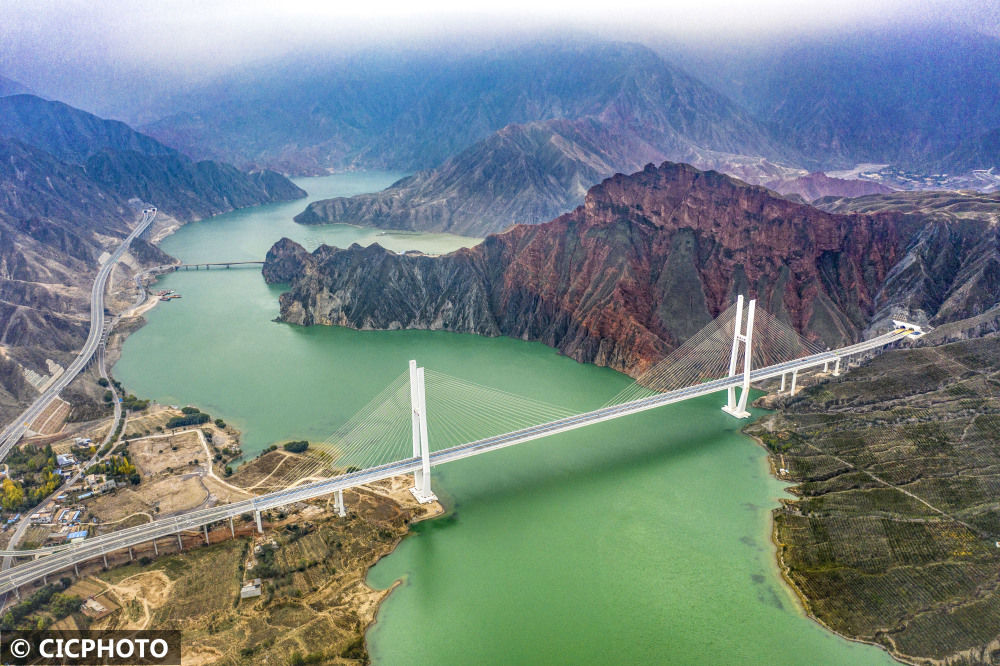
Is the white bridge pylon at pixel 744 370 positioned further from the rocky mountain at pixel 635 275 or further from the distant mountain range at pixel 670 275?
the rocky mountain at pixel 635 275

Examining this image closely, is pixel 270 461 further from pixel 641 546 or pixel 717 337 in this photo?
pixel 717 337

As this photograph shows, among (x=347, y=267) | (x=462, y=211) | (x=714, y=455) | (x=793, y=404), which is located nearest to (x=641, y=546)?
(x=714, y=455)

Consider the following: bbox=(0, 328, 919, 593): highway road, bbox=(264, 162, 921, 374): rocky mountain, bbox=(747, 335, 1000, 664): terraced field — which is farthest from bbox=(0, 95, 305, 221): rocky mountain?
bbox=(747, 335, 1000, 664): terraced field

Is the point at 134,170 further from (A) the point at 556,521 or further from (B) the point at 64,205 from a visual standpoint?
(A) the point at 556,521

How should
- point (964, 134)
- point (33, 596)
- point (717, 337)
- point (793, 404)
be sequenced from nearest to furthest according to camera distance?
point (33, 596), point (793, 404), point (717, 337), point (964, 134)

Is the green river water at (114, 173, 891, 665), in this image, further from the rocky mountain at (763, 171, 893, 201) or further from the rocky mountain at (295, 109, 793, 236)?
the rocky mountain at (763, 171, 893, 201)

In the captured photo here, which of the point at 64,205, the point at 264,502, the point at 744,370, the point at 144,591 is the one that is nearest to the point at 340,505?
the point at 264,502
